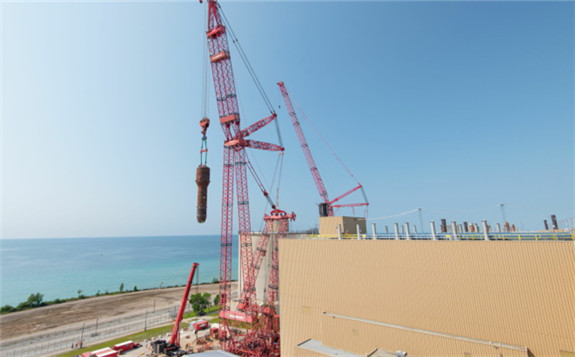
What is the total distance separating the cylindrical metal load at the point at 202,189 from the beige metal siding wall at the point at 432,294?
42.8ft

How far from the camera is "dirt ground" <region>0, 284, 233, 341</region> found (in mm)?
51656

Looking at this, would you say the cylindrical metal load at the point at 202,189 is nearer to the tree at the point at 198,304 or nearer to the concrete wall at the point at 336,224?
the concrete wall at the point at 336,224

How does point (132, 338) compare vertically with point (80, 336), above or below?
above

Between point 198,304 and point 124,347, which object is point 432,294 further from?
point 198,304

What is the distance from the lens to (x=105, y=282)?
11738 cm

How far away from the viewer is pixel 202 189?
31234mm

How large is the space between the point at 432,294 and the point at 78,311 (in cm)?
8340

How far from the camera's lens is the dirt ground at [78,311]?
169 ft

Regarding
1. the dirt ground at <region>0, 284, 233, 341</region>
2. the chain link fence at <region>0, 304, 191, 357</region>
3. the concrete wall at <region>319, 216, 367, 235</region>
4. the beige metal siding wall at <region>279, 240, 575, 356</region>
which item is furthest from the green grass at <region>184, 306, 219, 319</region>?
the concrete wall at <region>319, 216, 367, 235</region>

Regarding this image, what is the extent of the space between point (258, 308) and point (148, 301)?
50.4 metres

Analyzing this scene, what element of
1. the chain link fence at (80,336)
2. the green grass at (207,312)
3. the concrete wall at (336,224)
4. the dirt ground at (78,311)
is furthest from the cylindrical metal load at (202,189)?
the dirt ground at (78,311)

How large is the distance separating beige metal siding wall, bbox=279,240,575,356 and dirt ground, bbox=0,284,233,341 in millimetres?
58065

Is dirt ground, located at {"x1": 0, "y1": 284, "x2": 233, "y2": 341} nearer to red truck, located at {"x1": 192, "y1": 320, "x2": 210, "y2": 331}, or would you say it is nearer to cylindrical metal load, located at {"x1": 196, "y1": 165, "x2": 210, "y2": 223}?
red truck, located at {"x1": 192, "y1": 320, "x2": 210, "y2": 331}

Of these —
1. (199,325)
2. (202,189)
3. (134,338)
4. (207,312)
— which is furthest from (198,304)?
(202,189)
